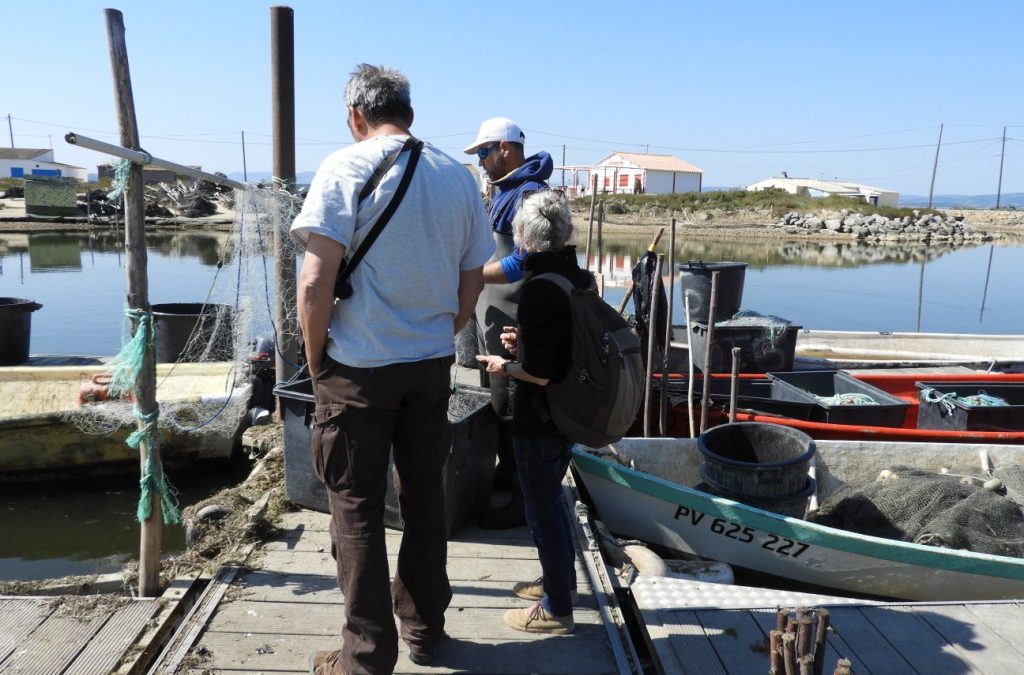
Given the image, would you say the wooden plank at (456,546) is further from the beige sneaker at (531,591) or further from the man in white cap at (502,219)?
the beige sneaker at (531,591)

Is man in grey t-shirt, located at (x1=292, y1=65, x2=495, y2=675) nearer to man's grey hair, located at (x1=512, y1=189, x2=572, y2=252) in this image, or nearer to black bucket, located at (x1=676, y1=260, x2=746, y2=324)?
man's grey hair, located at (x1=512, y1=189, x2=572, y2=252)

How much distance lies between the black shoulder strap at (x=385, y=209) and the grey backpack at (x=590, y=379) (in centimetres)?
58

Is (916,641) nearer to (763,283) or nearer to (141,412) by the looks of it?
(141,412)

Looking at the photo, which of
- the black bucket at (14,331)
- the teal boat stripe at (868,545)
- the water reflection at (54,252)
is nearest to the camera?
the teal boat stripe at (868,545)

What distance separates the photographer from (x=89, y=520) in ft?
18.4

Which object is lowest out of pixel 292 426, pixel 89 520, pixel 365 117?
pixel 89 520

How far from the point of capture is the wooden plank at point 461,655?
2.59 metres

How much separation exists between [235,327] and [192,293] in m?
12.7

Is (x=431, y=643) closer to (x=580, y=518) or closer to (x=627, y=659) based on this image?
(x=627, y=659)

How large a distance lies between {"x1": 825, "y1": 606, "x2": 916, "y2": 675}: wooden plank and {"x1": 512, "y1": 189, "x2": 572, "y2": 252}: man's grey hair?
1958 mm

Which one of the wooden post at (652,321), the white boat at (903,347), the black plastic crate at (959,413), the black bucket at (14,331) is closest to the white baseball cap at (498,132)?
the wooden post at (652,321)

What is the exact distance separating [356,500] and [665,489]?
259cm

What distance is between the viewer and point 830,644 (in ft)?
10.2

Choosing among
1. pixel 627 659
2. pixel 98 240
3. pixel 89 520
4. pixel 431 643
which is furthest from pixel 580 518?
pixel 98 240
